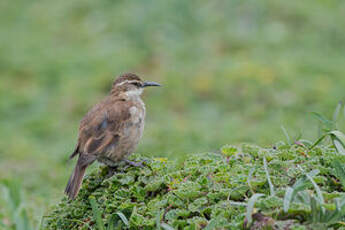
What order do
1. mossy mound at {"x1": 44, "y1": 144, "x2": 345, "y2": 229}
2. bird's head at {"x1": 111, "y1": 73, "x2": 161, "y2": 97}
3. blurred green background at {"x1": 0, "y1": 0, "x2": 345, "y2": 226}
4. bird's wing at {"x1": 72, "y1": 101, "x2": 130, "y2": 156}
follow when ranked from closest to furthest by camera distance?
mossy mound at {"x1": 44, "y1": 144, "x2": 345, "y2": 229} < bird's wing at {"x1": 72, "y1": 101, "x2": 130, "y2": 156} < bird's head at {"x1": 111, "y1": 73, "x2": 161, "y2": 97} < blurred green background at {"x1": 0, "y1": 0, "x2": 345, "y2": 226}

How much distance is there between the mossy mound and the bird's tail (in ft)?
0.31

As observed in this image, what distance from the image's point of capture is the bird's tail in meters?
5.27

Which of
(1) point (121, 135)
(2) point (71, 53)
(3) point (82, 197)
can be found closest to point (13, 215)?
(3) point (82, 197)

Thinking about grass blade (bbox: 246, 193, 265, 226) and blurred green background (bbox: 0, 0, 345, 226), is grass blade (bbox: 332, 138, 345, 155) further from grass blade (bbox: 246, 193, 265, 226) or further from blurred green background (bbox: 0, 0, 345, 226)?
blurred green background (bbox: 0, 0, 345, 226)

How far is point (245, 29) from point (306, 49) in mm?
1489

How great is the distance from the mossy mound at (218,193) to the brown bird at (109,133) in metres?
0.25

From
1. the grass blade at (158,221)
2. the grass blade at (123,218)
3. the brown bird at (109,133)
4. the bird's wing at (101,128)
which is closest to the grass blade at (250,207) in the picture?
the grass blade at (158,221)

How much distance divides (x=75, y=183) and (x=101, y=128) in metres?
0.77

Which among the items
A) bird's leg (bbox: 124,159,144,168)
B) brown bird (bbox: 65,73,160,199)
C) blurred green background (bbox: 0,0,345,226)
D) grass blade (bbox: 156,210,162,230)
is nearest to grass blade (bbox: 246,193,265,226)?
grass blade (bbox: 156,210,162,230)

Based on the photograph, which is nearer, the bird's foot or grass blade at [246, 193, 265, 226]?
grass blade at [246, 193, 265, 226]

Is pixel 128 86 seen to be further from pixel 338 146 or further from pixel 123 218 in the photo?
pixel 338 146

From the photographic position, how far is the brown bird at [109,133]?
18.6 ft

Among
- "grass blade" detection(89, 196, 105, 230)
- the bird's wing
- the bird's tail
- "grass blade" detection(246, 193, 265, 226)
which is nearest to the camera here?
"grass blade" detection(246, 193, 265, 226)

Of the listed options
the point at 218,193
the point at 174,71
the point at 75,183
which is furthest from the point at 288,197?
the point at 174,71
